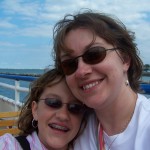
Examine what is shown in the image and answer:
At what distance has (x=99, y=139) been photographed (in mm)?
2184

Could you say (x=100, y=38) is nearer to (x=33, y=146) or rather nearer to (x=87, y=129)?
(x=87, y=129)

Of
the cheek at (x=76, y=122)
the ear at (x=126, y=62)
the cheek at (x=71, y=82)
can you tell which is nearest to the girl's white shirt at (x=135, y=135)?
the cheek at (x=76, y=122)

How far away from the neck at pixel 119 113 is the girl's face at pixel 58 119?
22 centimetres

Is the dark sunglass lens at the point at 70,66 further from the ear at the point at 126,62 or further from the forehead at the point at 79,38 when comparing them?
the ear at the point at 126,62

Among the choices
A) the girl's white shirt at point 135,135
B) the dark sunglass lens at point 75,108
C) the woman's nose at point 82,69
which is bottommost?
the girl's white shirt at point 135,135

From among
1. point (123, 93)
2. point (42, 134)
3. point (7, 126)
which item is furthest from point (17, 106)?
point (123, 93)

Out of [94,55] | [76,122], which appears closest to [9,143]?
[76,122]

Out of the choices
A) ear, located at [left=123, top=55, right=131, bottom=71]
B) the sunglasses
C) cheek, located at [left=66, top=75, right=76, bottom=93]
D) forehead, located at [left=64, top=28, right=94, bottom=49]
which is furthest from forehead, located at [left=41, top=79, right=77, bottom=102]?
ear, located at [left=123, top=55, right=131, bottom=71]

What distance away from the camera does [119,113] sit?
214cm

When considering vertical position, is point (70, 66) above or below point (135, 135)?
above

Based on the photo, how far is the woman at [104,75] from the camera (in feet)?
6.59

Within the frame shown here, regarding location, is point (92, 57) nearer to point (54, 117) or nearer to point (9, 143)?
point (54, 117)

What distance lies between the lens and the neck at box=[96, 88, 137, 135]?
2.11m

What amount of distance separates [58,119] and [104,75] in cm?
48
